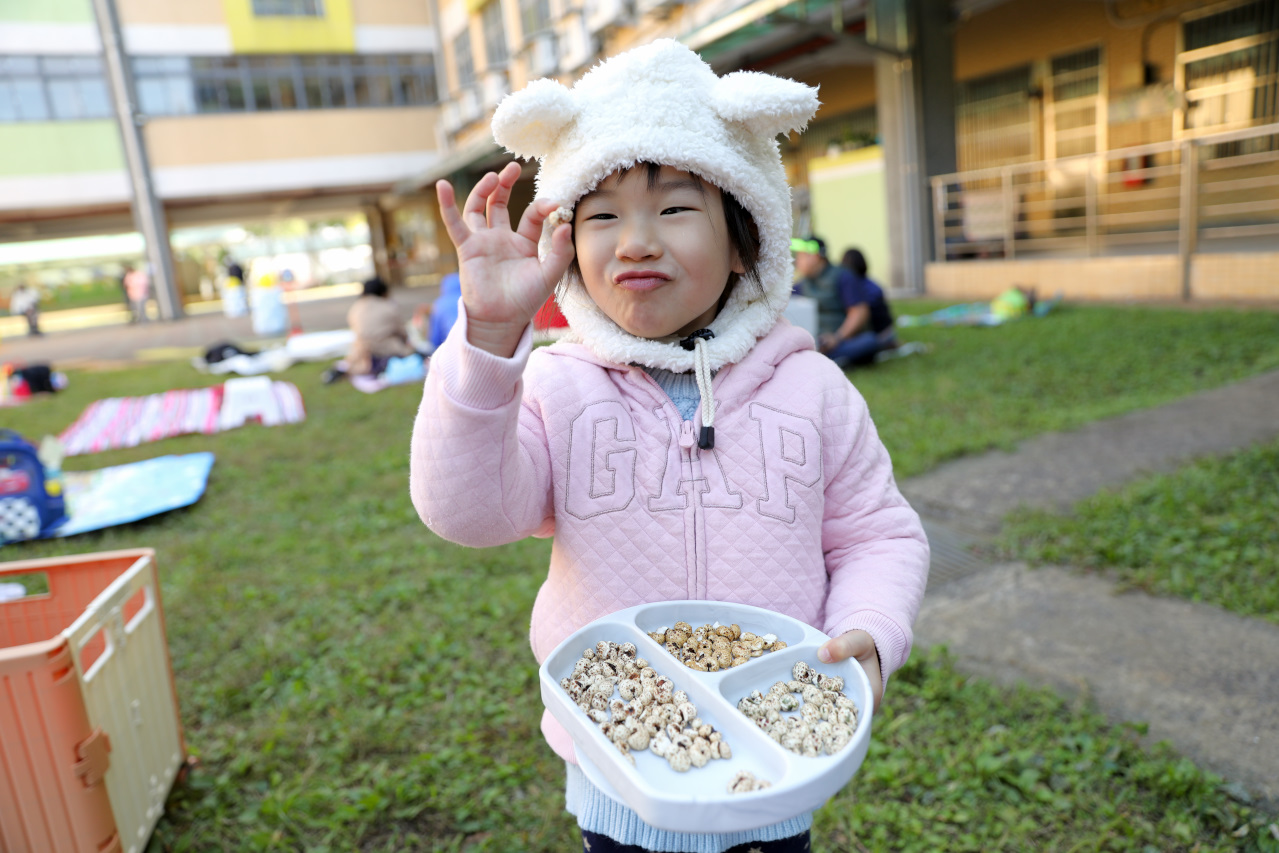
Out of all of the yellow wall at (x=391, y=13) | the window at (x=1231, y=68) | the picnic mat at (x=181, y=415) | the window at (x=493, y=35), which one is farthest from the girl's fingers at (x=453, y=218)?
the yellow wall at (x=391, y=13)

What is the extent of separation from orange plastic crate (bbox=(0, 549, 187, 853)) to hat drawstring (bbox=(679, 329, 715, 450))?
1477 millimetres

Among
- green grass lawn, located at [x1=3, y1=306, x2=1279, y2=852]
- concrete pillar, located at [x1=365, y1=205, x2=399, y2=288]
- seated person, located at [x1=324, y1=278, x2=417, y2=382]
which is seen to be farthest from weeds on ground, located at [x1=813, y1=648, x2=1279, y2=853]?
concrete pillar, located at [x1=365, y1=205, x2=399, y2=288]

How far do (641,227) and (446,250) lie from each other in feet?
101

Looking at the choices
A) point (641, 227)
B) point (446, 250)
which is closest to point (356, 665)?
point (641, 227)

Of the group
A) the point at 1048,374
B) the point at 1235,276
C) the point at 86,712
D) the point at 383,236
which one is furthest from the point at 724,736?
the point at 383,236

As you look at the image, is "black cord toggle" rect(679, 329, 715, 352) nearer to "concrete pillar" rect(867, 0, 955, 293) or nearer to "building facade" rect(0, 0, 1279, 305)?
"building facade" rect(0, 0, 1279, 305)

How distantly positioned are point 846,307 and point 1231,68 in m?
7.02

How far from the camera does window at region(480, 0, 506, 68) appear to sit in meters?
22.1

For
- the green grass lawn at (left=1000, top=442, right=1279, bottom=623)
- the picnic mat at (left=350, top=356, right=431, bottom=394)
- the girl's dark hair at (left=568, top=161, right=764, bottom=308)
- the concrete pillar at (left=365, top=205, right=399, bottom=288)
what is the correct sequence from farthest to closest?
the concrete pillar at (left=365, top=205, right=399, bottom=288), the picnic mat at (left=350, top=356, right=431, bottom=394), the green grass lawn at (left=1000, top=442, right=1279, bottom=623), the girl's dark hair at (left=568, top=161, right=764, bottom=308)

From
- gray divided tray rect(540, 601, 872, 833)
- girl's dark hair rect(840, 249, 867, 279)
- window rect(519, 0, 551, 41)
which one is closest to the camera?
gray divided tray rect(540, 601, 872, 833)

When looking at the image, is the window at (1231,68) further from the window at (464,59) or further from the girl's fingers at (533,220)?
the window at (464,59)

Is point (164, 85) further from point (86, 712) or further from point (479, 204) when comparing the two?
point (479, 204)

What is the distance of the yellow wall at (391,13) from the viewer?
26219 millimetres

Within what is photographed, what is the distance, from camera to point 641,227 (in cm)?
119
